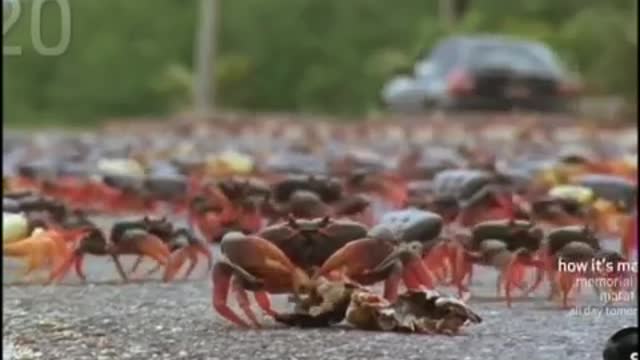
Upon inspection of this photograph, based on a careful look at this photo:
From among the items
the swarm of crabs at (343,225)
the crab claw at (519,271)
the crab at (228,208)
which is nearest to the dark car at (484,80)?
the swarm of crabs at (343,225)

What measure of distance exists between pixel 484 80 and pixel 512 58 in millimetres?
480

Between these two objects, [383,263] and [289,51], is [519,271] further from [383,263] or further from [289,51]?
[289,51]

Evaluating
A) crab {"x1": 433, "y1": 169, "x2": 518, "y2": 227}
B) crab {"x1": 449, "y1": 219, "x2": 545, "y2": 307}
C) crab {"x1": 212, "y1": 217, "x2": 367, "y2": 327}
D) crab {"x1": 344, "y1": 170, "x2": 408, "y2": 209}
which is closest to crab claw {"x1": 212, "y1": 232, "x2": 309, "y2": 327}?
crab {"x1": 212, "y1": 217, "x2": 367, "y2": 327}

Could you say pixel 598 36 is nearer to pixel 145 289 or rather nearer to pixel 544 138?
pixel 544 138

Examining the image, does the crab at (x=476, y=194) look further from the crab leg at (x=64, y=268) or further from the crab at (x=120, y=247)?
the crab leg at (x=64, y=268)

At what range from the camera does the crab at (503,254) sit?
9.41 feet

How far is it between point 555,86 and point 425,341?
9398mm

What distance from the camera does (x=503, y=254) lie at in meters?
2.93

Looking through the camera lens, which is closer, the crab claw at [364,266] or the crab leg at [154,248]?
the crab claw at [364,266]

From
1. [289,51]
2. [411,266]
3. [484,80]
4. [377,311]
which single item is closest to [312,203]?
[411,266]

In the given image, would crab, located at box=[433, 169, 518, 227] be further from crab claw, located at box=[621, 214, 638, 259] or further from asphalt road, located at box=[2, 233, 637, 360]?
asphalt road, located at box=[2, 233, 637, 360]

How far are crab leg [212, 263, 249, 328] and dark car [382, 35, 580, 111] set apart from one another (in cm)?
858

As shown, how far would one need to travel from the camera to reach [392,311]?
8.45ft

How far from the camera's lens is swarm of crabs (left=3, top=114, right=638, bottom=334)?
266 centimetres
